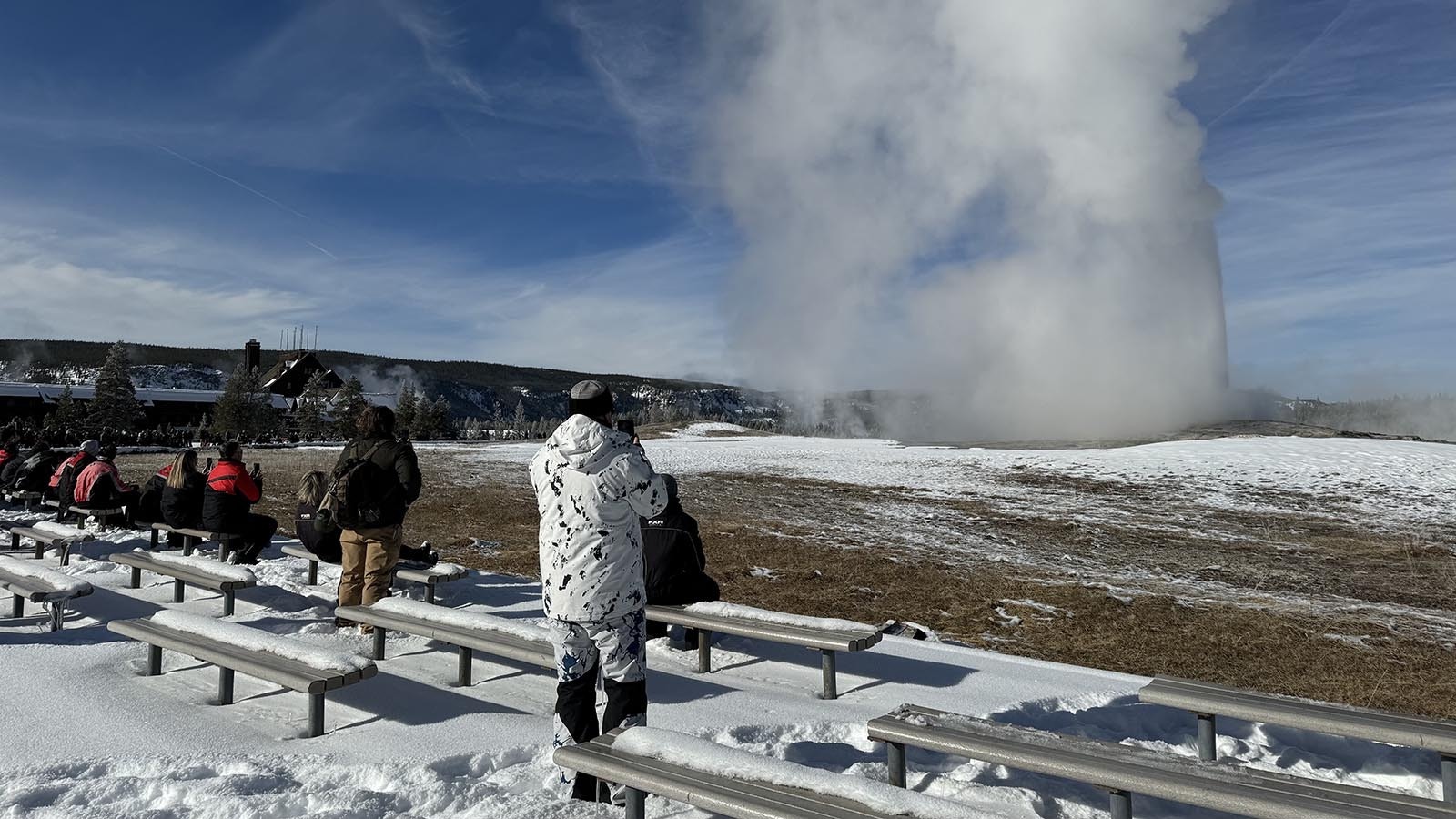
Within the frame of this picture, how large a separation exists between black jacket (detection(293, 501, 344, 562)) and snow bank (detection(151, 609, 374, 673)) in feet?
8.88

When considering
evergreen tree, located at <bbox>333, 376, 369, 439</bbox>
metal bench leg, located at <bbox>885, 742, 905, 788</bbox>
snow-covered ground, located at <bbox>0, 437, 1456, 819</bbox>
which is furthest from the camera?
evergreen tree, located at <bbox>333, 376, 369, 439</bbox>

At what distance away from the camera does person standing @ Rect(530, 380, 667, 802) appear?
407 cm

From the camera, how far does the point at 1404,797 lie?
133 inches

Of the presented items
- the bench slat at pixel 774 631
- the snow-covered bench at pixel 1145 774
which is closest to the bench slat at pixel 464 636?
the bench slat at pixel 774 631

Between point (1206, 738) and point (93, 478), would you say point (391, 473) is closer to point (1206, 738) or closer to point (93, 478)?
point (1206, 738)

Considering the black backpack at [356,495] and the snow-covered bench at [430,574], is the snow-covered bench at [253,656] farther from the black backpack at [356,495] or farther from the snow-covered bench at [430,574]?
the snow-covered bench at [430,574]

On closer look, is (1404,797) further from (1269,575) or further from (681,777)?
(1269,575)

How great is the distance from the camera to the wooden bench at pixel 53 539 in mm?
9617

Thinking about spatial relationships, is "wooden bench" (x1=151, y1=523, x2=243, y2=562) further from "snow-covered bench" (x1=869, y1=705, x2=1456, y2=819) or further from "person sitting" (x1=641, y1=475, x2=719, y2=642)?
"snow-covered bench" (x1=869, y1=705, x2=1456, y2=819)

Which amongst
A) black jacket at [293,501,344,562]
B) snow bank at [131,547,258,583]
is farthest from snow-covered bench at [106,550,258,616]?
black jacket at [293,501,344,562]

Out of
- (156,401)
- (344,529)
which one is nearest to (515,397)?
(156,401)

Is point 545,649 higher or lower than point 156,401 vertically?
lower

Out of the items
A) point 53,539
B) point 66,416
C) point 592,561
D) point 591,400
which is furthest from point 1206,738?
point 66,416

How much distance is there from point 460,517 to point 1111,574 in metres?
13.3
